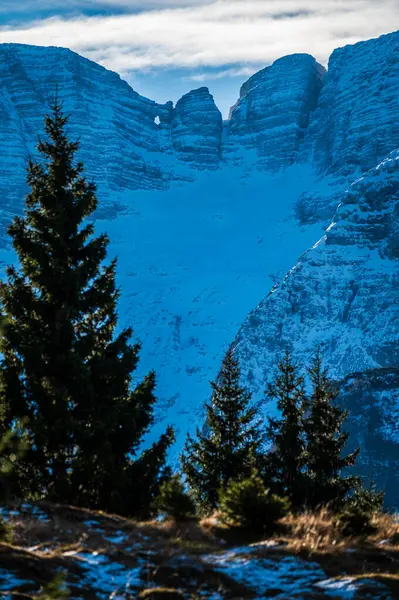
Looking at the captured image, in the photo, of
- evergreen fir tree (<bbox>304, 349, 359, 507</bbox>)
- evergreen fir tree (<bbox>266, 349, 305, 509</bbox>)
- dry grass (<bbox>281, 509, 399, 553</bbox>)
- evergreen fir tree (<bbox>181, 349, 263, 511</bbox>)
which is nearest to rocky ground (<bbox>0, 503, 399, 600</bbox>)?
dry grass (<bbox>281, 509, 399, 553</bbox>)

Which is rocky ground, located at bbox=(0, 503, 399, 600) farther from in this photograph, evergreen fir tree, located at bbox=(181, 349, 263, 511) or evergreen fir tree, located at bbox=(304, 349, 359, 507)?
evergreen fir tree, located at bbox=(181, 349, 263, 511)

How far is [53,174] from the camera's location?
1844 cm

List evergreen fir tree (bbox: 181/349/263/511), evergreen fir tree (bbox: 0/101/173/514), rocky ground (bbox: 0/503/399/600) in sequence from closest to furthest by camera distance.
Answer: rocky ground (bbox: 0/503/399/600)
evergreen fir tree (bbox: 0/101/173/514)
evergreen fir tree (bbox: 181/349/263/511)

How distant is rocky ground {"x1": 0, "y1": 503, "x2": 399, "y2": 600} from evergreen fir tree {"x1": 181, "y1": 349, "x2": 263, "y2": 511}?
11.1 m

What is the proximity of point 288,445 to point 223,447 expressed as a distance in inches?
102

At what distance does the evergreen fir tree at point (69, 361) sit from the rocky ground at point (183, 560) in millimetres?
4768

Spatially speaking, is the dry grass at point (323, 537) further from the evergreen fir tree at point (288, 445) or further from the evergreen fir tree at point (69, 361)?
the evergreen fir tree at point (288, 445)

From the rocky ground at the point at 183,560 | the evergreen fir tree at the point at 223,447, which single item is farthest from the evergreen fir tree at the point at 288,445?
the rocky ground at the point at 183,560

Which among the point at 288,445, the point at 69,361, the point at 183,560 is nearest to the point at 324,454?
the point at 288,445

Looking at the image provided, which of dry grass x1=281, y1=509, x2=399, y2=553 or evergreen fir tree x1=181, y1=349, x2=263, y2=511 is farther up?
evergreen fir tree x1=181, y1=349, x2=263, y2=511

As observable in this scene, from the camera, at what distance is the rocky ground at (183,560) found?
7191mm

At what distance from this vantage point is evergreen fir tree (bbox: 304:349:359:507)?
19.2m

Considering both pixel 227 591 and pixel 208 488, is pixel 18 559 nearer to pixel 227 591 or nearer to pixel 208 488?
pixel 227 591

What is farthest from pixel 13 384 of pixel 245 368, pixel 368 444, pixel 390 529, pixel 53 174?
pixel 245 368
